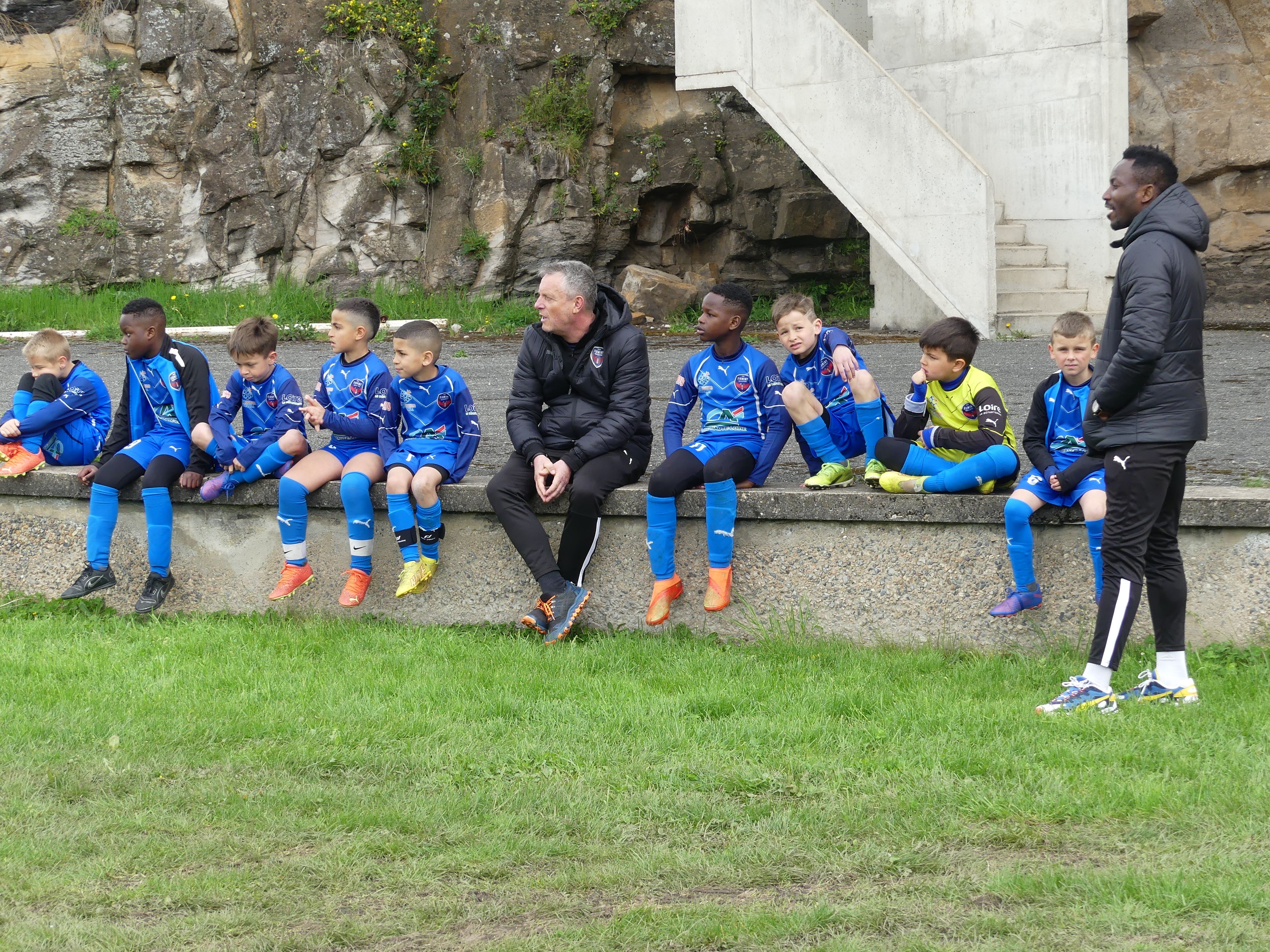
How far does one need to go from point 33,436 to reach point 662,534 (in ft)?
12.2

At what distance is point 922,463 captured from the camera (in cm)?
587

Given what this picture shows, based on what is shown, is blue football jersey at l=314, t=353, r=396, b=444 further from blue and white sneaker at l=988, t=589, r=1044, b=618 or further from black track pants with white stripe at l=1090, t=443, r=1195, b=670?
black track pants with white stripe at l=1090, t=443, r=1195, b=670

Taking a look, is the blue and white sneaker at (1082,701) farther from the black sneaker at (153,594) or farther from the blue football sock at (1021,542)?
the black sneaker at (153,594)

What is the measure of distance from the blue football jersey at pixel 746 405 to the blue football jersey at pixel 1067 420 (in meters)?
1.22

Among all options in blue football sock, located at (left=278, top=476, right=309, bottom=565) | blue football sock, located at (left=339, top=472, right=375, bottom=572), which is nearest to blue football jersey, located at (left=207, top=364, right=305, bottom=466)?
blue football sock, located at (left=278, top=476, right=309, bottom=565)

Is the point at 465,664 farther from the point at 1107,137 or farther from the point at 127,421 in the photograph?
the point at 1107,137

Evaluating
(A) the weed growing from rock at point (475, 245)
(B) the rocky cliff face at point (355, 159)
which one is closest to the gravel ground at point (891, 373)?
(A) the weed growing from rock at point (475, 245)

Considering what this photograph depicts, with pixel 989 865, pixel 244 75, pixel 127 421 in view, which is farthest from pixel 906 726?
pixel 244 75

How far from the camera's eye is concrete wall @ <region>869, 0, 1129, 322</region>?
1430cm

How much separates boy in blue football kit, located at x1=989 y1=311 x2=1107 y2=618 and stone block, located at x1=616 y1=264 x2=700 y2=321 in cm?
1125

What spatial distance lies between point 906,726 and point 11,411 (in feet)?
17.6

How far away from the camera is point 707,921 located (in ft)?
10.7

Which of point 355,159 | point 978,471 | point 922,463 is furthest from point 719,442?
point 355,159

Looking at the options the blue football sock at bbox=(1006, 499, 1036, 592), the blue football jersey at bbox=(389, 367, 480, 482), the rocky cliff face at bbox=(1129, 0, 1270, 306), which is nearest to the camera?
the blue football sock at bbox=(1006, 499, 1036, 592)
